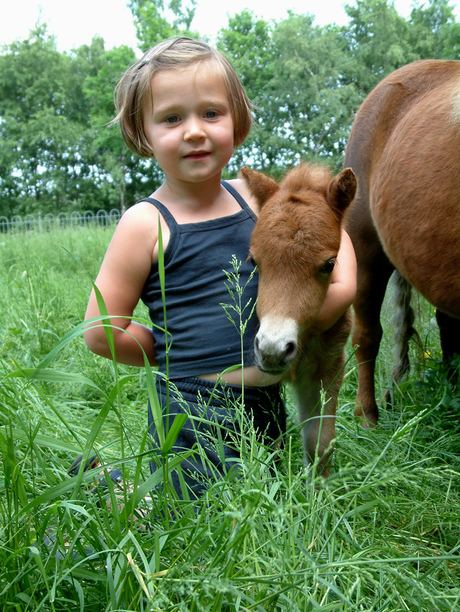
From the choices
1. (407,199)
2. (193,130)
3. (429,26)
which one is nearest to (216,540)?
(193,130)

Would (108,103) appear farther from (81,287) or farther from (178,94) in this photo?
(178,94)

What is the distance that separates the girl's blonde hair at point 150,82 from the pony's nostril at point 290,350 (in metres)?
1.08

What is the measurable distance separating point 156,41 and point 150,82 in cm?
4290

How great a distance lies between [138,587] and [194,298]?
42.2 inches

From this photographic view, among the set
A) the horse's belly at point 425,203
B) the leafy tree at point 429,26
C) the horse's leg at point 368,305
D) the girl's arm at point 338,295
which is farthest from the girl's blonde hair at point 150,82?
the leafy tree at point 429,26

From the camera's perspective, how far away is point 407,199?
2727 mm

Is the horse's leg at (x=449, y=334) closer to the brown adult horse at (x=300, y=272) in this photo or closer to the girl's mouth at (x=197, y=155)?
the brown adult horse at (x=300, y=272)

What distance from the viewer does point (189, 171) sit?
2.01 meters

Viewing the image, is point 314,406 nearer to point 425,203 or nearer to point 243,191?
point 243,191

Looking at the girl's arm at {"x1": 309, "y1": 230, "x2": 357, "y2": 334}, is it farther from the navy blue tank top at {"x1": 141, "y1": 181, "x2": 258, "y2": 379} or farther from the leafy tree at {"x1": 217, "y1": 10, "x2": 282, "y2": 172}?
the leafy tree at {"x1": 217, "y1": 10, "x2": 282, "y2": 172}

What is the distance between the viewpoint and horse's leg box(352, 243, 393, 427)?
3.47m

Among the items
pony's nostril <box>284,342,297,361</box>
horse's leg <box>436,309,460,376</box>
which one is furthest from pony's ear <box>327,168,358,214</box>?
horse's leg <box>436,309,460,376</box>

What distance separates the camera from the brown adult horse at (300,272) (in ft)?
5.39

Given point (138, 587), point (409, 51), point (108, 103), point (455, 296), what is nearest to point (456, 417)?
point (455, 296)
